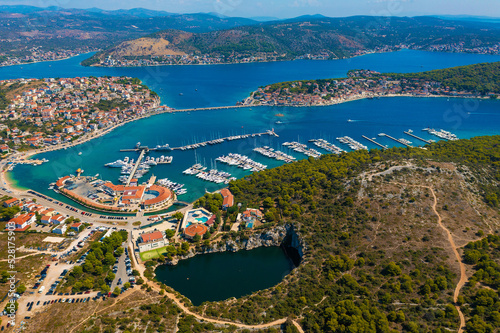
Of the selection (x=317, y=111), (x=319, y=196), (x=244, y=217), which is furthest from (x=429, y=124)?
(x=244, y=217)

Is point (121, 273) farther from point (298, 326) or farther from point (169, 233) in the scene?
point (298, 326)

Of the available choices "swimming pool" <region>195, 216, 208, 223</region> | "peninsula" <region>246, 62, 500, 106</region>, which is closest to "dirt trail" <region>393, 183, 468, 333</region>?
"swimming pool" <region>195, 216, 208, 223</region>

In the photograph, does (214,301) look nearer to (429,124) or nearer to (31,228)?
(31,228)

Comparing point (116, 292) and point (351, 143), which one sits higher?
point (351, 143)

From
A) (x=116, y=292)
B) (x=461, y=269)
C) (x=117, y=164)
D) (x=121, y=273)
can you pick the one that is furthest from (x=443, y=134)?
(x=116, y=292)

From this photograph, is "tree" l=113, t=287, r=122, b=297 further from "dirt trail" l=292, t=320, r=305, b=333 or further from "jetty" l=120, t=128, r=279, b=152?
"jetty" l=120, t=128, r=279, b=152
